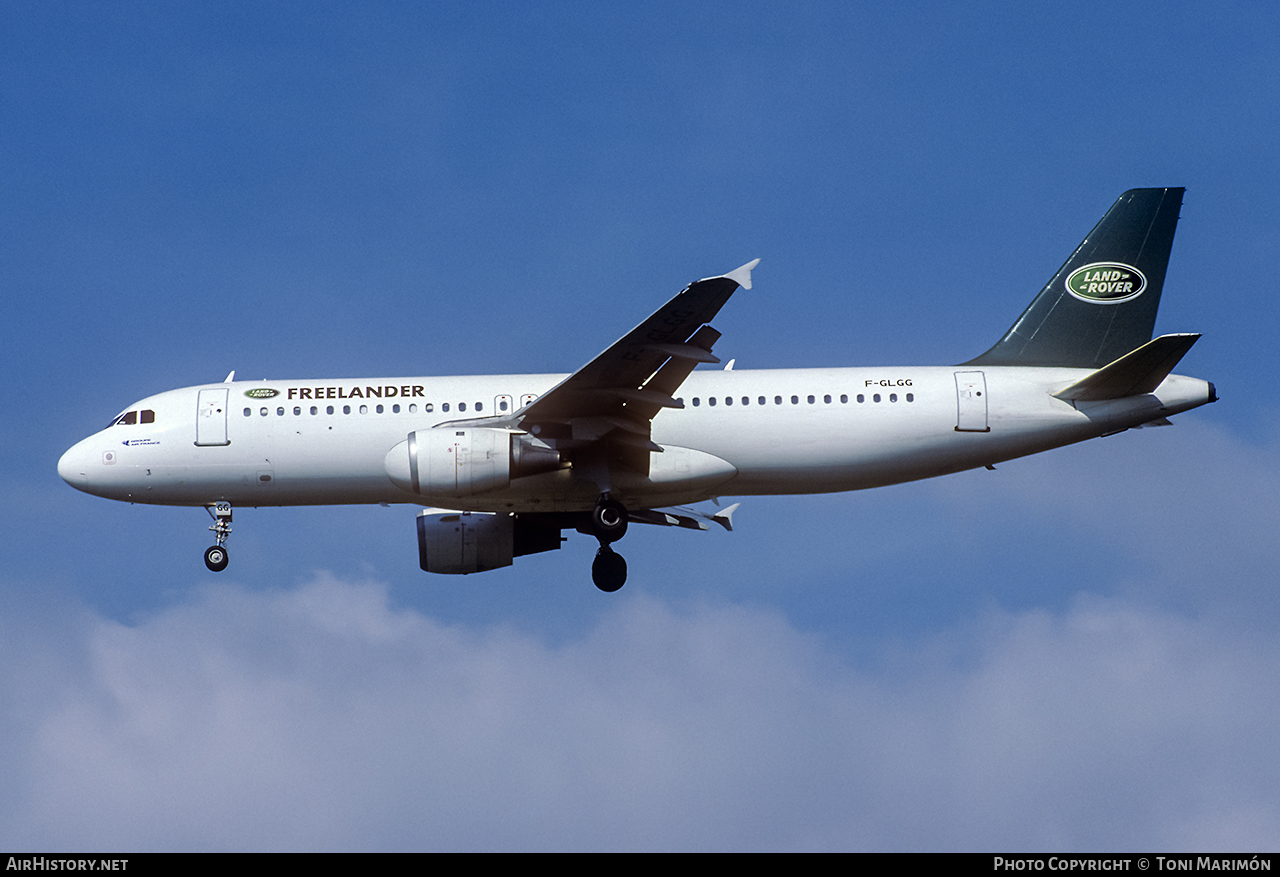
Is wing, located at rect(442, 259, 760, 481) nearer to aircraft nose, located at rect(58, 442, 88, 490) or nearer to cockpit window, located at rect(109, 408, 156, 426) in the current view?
cockpit window, located at rect(109, 408, 156, 426)

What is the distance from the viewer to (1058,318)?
25.8 meters

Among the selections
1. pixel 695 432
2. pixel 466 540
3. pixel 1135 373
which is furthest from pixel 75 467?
pixel 1135 373

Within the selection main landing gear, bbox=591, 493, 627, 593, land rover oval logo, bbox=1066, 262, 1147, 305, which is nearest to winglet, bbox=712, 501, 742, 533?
main landing gear, bbox=591, 493, 627, 593

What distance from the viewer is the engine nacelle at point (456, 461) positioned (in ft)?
73.0

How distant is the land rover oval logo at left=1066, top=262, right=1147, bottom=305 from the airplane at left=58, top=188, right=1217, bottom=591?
0.03 meters

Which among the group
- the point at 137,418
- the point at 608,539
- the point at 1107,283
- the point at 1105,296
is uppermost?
the point at 1107,283

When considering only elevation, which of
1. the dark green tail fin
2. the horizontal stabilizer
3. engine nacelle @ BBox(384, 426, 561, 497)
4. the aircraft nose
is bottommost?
engine nacelle @ BBox(384, 426, 561, 497)

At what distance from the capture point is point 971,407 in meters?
24.4

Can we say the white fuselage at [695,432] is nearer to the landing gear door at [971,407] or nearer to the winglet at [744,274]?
the landing gear door at [971,407]

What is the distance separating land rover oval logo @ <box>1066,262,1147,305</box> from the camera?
25859 mm

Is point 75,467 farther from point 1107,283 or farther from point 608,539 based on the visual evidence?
point 1107,283

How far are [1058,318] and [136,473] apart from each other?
1723 cm

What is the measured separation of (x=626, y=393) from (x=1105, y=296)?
967 cm
